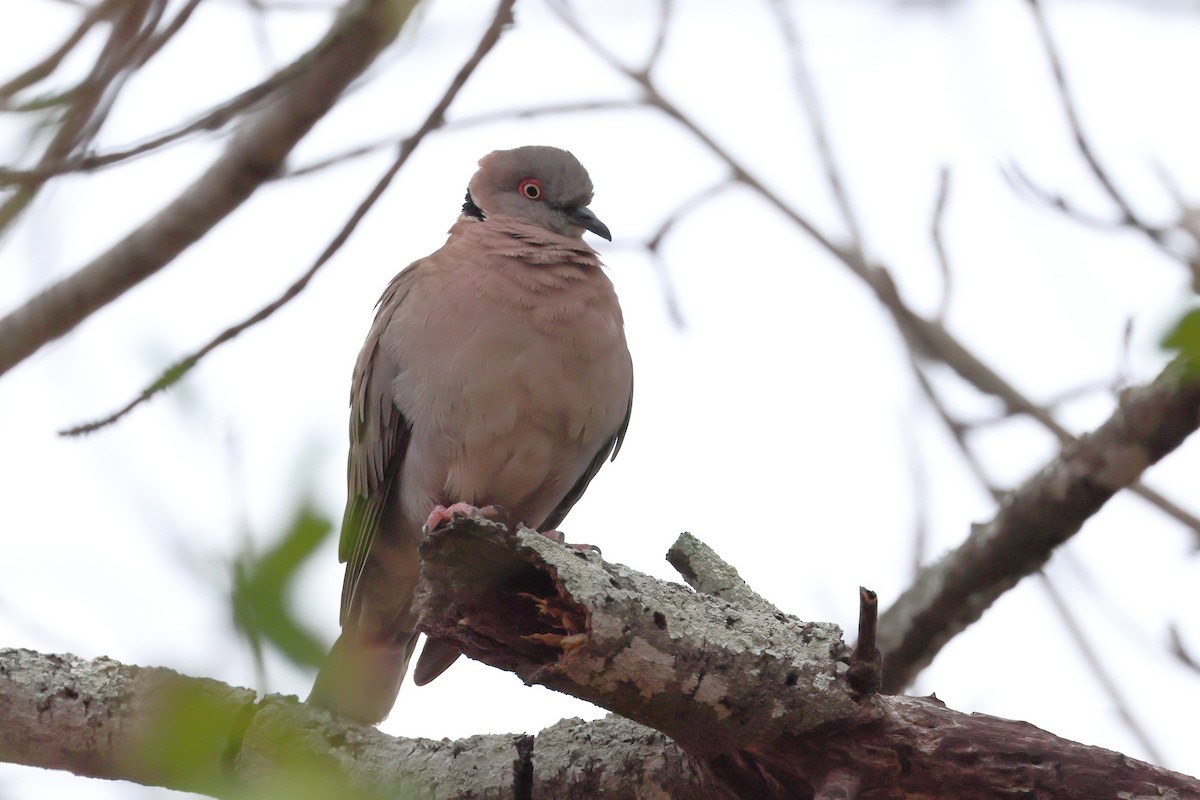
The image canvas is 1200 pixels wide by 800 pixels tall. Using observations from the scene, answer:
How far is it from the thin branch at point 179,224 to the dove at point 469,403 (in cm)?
137

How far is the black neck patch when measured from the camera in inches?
214

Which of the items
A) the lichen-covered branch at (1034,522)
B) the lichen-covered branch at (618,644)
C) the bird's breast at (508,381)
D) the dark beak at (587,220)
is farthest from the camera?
the dark beak at (587,220)

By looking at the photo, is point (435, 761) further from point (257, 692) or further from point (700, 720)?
point (257, 692)

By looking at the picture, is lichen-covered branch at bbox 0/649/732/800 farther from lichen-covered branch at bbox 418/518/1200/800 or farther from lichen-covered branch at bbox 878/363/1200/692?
lichen-covered branch at bbox 878/363/1200/692

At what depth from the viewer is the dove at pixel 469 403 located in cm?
433

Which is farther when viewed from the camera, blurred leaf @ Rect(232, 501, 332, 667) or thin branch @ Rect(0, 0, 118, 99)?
thin branch @ Rect(0, 0, 118, 99)

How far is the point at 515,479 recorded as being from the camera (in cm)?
447

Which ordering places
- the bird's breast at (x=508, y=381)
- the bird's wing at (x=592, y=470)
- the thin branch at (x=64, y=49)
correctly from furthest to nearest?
the bird's wing at (x=592, y=470)
the bird's breast at (x=508, y=381)
the thin branch at (x=64, y=49)

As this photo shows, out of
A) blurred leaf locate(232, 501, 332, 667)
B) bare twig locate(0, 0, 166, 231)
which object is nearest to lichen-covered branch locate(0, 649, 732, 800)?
bare twig locate(0, 0, 166, 231)

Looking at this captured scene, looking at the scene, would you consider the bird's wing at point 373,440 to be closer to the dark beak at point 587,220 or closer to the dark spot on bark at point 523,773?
the dark beak at point 587,220

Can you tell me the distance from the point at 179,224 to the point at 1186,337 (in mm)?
2366

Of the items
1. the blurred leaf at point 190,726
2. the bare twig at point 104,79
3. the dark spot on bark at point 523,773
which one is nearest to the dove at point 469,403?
the dark spot on bark at point 523,773

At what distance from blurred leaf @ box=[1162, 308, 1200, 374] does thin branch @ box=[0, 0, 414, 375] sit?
202cm

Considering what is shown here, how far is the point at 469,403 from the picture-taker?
4305 mm
